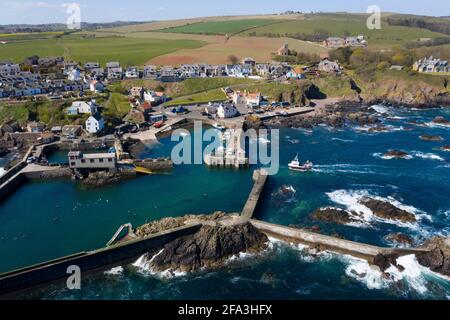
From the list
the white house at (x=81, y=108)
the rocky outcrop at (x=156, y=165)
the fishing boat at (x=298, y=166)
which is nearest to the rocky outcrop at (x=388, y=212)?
the fishing boat at (x=298, y=166)

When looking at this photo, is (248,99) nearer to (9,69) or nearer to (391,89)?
(391,89)

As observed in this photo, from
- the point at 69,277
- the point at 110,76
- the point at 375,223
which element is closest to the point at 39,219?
the point at 69,277

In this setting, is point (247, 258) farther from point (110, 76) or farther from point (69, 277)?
point (110, 76)

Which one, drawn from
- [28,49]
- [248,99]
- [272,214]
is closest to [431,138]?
[248,99]

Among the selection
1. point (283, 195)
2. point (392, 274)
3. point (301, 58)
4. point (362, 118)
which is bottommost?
point (392, 274)
